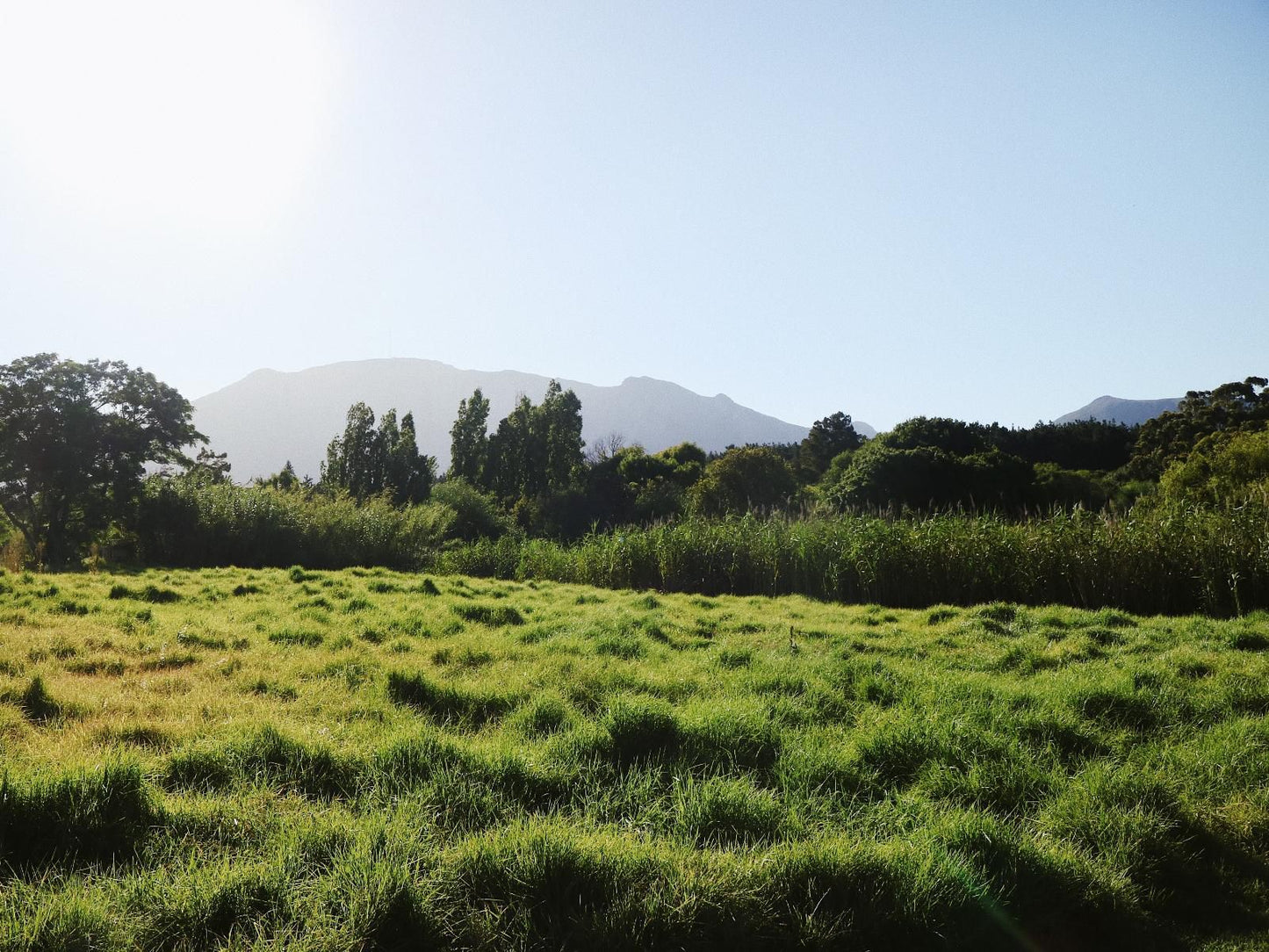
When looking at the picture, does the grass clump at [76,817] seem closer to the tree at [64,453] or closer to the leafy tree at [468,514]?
the tree at [64,453]

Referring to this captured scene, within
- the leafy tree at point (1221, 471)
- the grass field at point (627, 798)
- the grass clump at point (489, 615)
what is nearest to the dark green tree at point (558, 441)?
the leafy tree at point (1221, 471)

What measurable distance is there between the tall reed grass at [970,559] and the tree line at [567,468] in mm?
1181

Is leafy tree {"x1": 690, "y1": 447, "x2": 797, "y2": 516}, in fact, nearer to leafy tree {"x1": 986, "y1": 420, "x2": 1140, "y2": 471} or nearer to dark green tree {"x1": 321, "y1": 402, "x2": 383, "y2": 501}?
leafy tree {"x1": 986, "y1": 420, "x2": 1140, "y2": 471}

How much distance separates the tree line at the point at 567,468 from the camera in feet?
66.1

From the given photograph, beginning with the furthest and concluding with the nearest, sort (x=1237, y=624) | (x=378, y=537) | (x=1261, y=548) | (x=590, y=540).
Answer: (x=378, y=537) → (x=590, y=540) → (x=1261, y=548) → (x=1237, y=624)

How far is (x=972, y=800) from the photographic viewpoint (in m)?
3.39

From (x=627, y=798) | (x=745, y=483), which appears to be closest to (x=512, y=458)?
(x=745, y=483)

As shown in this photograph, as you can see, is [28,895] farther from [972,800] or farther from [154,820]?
[972,800]

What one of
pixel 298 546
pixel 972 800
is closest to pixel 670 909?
pixel 972 800

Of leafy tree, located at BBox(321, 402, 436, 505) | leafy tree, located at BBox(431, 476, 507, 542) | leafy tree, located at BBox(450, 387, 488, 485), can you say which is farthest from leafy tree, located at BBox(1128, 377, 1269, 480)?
leafy tree, located at BBox(321, 402, 436, 505)

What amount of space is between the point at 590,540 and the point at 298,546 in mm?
8010

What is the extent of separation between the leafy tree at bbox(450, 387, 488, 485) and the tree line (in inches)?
4.7

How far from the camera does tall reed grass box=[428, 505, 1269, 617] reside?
30.1 ft

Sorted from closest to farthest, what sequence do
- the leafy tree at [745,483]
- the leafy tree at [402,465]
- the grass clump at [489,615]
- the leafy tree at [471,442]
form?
the grass clump at [489,615]
the leafy tree at [745,483]
the leafy tree at [402,465]
the leafy tree at [471,442]
